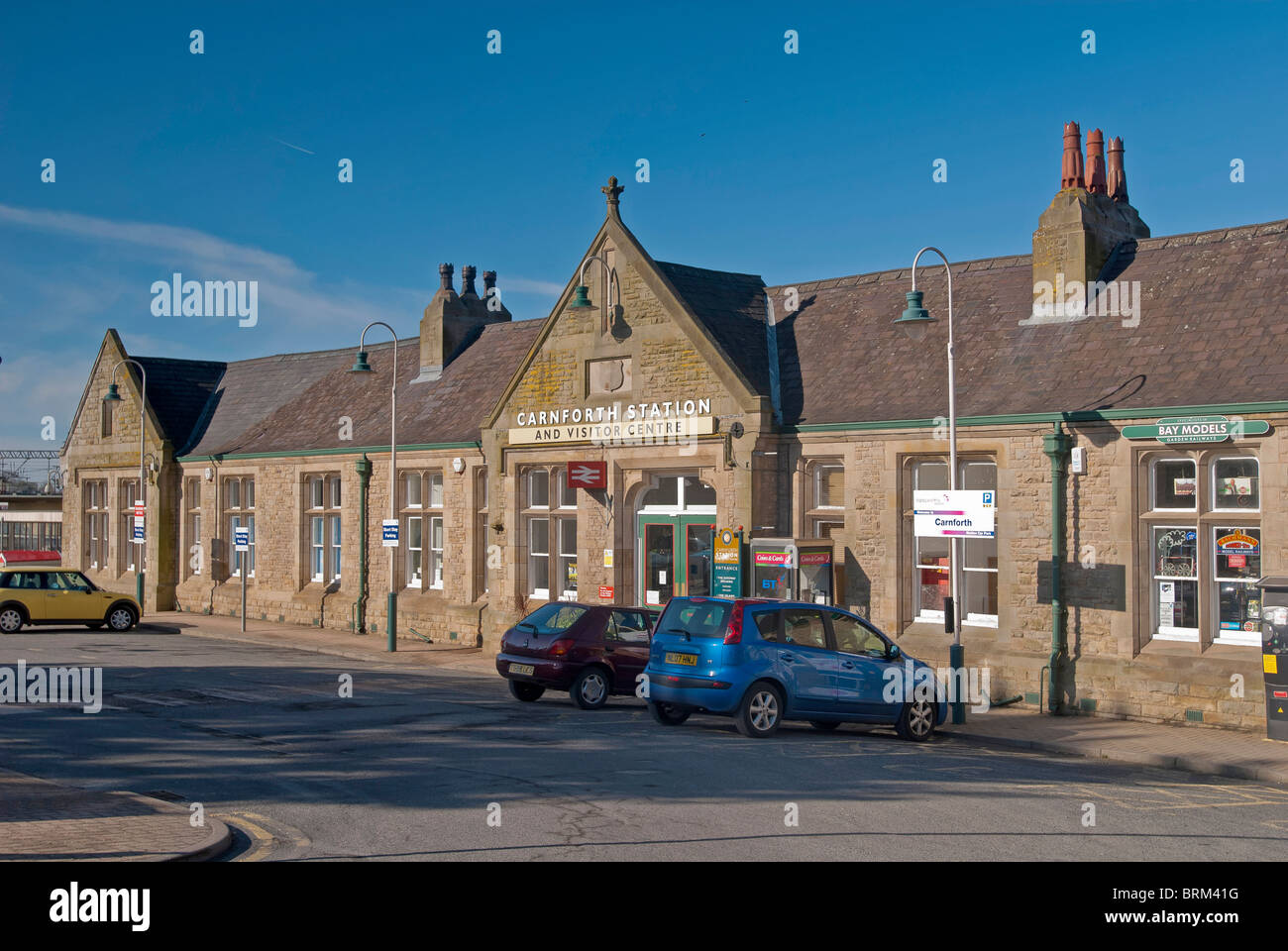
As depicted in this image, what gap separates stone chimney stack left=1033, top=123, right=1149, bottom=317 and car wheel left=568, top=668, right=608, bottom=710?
983 centimetres

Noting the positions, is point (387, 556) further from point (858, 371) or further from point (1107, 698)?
point (1107, 698)

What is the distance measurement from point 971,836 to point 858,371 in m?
13.6

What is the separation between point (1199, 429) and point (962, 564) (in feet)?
14.7

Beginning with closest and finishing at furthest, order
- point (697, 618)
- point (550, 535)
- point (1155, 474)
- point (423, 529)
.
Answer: point (697, 618), point (1155, 474), point (550, 535), point (423, 529)

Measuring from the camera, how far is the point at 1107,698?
17828 mm

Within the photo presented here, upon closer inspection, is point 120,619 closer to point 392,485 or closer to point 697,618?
point 392,485

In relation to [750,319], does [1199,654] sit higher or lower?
lower

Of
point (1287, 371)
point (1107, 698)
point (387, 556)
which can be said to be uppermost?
point (1287, 371)

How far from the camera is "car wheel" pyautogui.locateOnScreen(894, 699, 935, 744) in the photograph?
52.4ft

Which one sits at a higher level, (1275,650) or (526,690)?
(1275,650)

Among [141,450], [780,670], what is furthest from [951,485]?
[141,450]

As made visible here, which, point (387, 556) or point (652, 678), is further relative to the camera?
point (387, 556)

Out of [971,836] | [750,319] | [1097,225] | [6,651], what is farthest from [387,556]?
[971,836]

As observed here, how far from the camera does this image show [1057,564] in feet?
60.2
